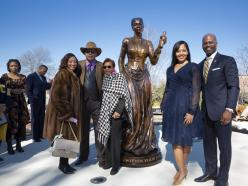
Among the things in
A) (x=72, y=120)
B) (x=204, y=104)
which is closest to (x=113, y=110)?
(x=72, y=120)

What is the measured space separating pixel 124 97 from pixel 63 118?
0.94m

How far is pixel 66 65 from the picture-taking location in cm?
425

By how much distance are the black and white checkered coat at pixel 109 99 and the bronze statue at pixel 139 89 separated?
235mm

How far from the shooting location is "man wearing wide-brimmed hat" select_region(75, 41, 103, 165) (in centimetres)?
471

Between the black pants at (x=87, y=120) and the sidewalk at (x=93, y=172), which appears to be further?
the black pants at (x=87, y=120)

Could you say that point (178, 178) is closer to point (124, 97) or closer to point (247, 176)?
point (247, 176)

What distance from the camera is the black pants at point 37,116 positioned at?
7.05m

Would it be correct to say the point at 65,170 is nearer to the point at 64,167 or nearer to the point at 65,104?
the point at 64,167

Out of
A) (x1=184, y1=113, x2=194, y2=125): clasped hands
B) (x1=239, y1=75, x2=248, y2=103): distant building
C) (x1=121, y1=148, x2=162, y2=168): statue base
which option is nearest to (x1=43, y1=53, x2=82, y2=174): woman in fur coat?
(x1=121, y1=148, x2=162, y2=168): statue base

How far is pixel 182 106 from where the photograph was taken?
368 centimetres

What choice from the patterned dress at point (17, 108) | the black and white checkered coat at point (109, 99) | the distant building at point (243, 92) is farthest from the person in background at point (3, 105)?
the distant building at point (243, 92)

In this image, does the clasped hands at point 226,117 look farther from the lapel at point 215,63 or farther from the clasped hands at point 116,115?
the clasped hands at point 116,115

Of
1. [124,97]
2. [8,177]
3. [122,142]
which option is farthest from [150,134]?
[8,177]

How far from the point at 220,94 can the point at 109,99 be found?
5.25 feet
